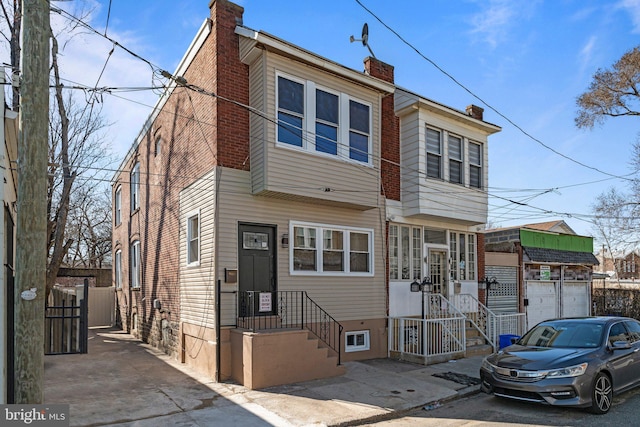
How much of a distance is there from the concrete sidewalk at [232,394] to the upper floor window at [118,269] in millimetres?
8966

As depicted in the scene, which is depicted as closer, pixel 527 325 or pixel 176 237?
pixel 176 237

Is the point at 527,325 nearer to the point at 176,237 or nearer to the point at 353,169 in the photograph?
the point at 353,169

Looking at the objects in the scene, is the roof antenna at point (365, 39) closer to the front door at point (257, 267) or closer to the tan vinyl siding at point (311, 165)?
the tan vinyl siding at point (311, 165)

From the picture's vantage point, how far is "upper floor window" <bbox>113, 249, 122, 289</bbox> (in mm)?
21117

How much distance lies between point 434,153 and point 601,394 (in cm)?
815

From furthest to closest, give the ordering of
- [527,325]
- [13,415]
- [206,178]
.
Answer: [527,325], [206,178], [13,415]

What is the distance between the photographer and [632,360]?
882cm

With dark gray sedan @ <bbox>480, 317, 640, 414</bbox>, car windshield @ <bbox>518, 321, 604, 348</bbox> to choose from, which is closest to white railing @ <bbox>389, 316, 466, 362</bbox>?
car windshield @ <bbox>518, 321, 604, 348</bbox>

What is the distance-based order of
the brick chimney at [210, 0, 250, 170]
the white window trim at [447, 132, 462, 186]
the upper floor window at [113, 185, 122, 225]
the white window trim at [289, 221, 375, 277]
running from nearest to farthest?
1. the brick chimney at [210, 0, 250, 170]
2. the white window trim at [289, 221, 375, 277]
3. the white window trim at [447, 132, 462, 186]
4. the upper floor window at [113, 185, 122, 225]

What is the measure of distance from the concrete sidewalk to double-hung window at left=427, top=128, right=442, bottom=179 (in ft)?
17.6

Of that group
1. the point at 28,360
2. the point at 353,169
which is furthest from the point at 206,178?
the point at 28,360

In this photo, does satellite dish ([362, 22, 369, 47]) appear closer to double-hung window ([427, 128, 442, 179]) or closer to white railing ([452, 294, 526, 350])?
double-hung window ([427, 128, 442, 179])

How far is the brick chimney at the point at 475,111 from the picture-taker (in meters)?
16.4

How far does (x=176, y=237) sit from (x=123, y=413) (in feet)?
19.3
